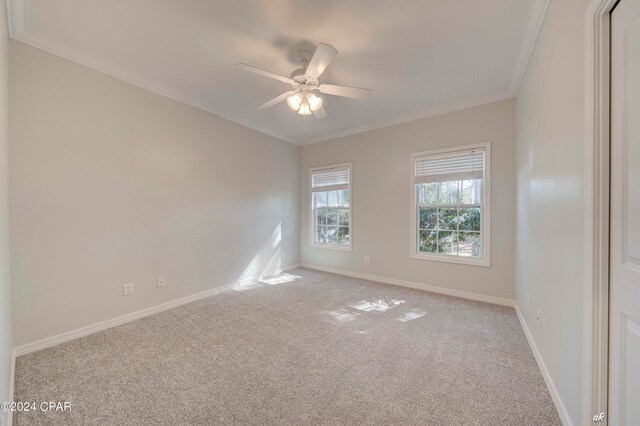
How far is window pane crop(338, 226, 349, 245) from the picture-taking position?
4660 mm

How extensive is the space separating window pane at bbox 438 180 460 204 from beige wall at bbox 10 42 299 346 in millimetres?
3037

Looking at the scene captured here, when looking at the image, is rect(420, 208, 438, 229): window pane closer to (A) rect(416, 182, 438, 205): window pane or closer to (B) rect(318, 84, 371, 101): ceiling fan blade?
(A) rect(416, 182, 438, 205): window pane

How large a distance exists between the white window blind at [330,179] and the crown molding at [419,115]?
61 cm

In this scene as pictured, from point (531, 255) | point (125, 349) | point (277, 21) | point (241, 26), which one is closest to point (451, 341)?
point (531, 255)

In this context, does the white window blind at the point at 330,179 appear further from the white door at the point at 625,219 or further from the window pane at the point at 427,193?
the white door at the point at 625,219

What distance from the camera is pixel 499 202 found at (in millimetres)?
3172

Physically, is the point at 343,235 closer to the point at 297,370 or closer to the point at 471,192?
the point at 471,192

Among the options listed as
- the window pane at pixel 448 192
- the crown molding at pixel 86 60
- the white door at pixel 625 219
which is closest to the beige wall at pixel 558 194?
the white door at pixel 625 219

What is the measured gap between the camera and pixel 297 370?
1.87 meters

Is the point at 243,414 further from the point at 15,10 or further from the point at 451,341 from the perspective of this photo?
the point at 15,10

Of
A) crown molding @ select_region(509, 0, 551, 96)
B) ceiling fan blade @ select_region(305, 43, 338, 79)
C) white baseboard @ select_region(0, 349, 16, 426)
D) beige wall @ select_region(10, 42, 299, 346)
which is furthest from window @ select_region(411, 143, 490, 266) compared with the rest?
white baseboard @ select_region(0, 349, 16, 426)

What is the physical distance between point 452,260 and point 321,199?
8.44ft

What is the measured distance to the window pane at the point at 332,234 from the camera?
4.81 metres

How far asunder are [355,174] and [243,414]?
12.1 ft
